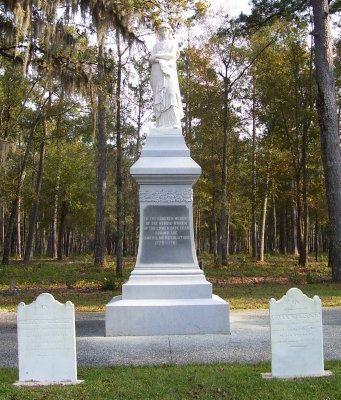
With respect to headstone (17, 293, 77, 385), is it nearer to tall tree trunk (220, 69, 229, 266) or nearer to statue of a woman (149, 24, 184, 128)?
statue of a woman (149, 24, 184, 128)

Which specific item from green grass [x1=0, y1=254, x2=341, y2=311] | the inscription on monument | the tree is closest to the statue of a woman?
the inscription on monument

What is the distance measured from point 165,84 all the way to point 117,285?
874 centimetres

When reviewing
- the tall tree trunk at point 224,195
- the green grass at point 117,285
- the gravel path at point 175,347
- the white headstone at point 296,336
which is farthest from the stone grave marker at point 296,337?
the tall tree trunk at point 224,195

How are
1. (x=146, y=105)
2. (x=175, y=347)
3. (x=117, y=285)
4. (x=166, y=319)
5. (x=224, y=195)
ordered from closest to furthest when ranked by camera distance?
(x=175, y=347) → (x=166, y=319) → (x=117, y=285) → (x=224, y=195) → (x=146, y=105)

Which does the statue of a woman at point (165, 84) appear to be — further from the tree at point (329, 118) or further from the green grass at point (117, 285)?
the tree at point (329, 118)

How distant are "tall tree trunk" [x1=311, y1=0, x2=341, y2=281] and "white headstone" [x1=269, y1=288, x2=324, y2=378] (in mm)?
11891

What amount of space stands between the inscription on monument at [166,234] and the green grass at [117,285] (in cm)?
345

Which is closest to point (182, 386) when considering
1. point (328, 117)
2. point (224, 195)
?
point (328, 117)

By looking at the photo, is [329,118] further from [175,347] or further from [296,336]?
[296,336]

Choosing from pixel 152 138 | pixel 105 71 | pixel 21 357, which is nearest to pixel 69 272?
pixel 105 71

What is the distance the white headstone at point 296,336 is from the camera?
5961mm

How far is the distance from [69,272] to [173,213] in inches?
556

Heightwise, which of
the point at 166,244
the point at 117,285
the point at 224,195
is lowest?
the point at 117,285

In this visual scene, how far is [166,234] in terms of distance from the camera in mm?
9805
